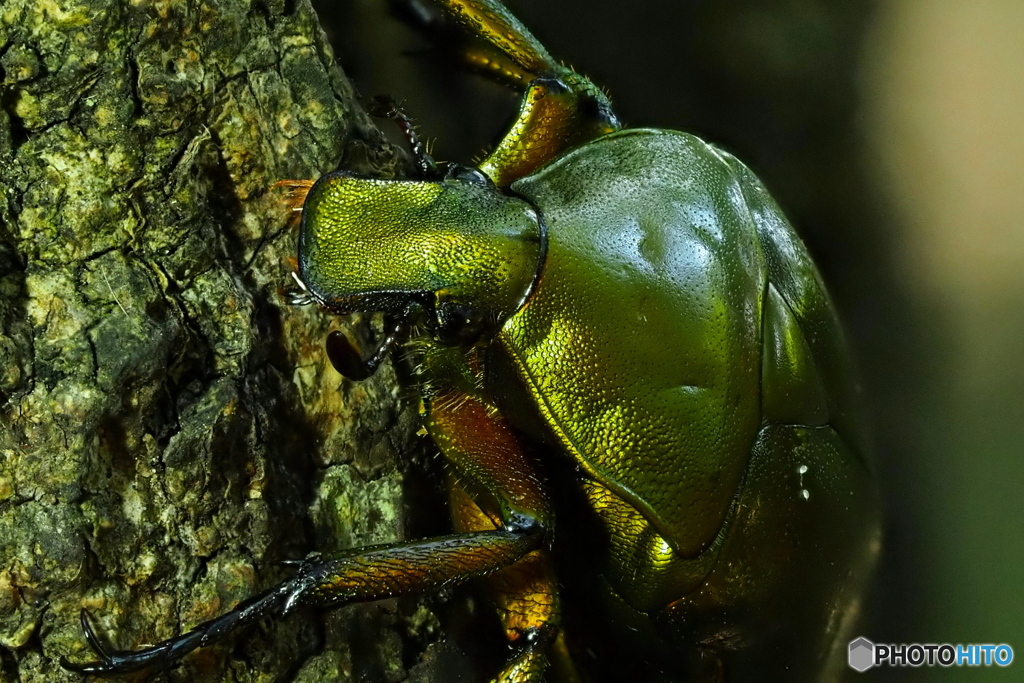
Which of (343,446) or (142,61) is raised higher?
(142,61)

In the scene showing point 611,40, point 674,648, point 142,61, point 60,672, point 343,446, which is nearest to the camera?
point 60,672

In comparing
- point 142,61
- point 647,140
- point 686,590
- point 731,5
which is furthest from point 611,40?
point 686,590

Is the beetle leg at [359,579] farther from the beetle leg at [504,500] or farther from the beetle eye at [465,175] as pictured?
the beetle eye at [465,175]

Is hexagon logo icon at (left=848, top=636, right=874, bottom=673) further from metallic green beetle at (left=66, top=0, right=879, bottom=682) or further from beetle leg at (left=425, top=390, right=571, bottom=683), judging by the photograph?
beetle leg at (left=425, top=390, right=571, bottom=683)

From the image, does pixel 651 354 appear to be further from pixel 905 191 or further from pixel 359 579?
pixel 905 191

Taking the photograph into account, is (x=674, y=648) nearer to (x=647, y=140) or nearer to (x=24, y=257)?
(x=647, y=140)

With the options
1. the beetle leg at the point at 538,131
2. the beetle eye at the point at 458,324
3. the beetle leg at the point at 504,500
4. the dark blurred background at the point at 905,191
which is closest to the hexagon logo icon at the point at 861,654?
the dark blurred background at the point at 905,191
